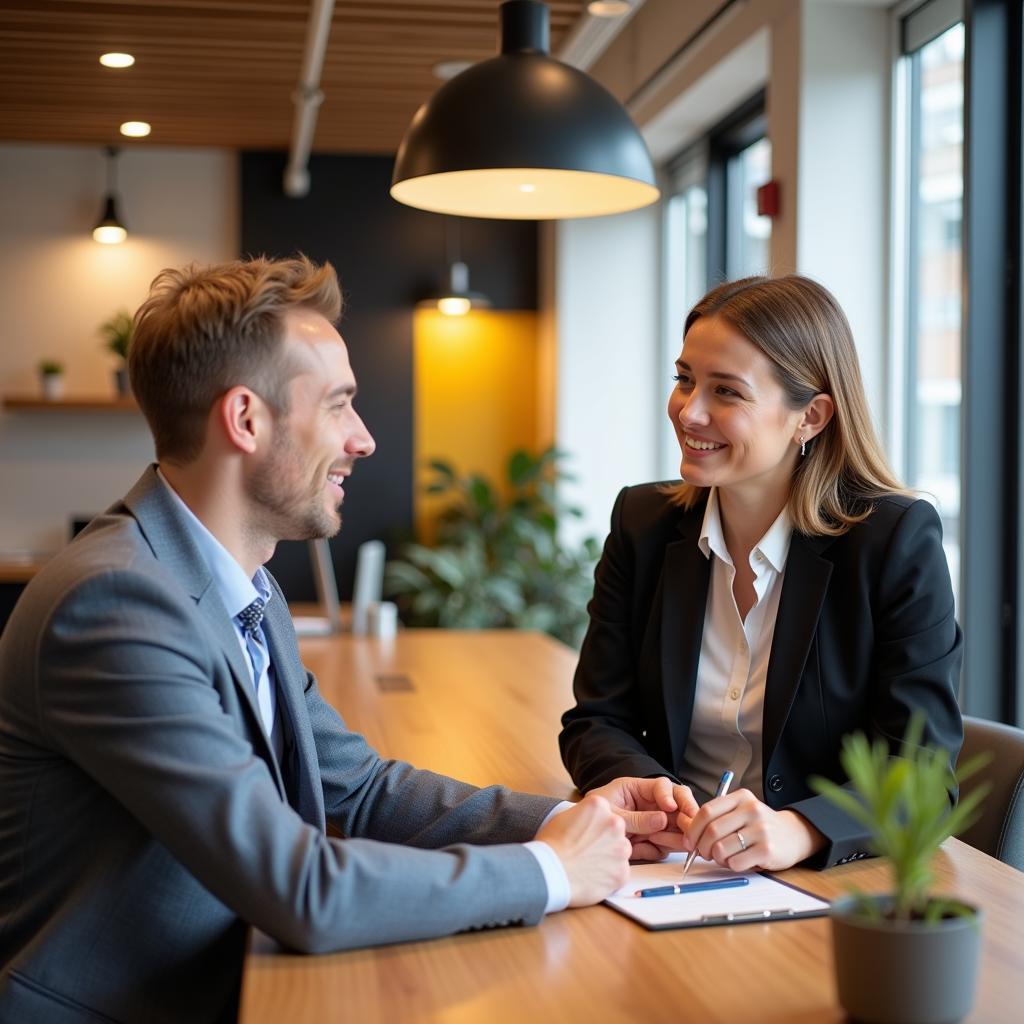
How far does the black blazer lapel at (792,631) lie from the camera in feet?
5.93

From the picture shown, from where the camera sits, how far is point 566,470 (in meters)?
6.71

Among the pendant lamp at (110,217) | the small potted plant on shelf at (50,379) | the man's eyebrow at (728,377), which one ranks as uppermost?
the pendant lamp at (110,217)

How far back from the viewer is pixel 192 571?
1.40 meters

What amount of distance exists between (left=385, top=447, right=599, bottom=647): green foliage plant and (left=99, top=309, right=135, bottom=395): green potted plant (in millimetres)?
1609

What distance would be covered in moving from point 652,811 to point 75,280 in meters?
5.81

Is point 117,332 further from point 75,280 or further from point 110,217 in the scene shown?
point 110,217

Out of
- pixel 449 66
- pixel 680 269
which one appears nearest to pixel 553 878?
pixel 449 66

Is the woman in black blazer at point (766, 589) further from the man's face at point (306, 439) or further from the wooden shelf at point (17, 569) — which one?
the wooden shelf at point (17, 569)

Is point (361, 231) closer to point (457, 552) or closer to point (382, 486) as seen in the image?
point (382, 486)

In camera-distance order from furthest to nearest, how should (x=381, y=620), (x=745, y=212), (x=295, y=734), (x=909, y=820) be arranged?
(x=745, y=212) < (x=381, y=620) < (x=295, y=734) < (x=909, y=820)

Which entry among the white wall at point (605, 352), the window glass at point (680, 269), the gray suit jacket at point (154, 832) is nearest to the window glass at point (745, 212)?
the window glass at point (680, 269)

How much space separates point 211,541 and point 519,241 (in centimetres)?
571

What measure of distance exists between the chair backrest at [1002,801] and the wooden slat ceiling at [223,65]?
312cm

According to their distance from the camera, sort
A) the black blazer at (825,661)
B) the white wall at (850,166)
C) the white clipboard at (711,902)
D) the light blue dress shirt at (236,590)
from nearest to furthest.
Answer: the white clipboard at (711,902) → the light blue dress shirt at (236,590) → the black blazer at (825,661) → the white wall at (850,166)
